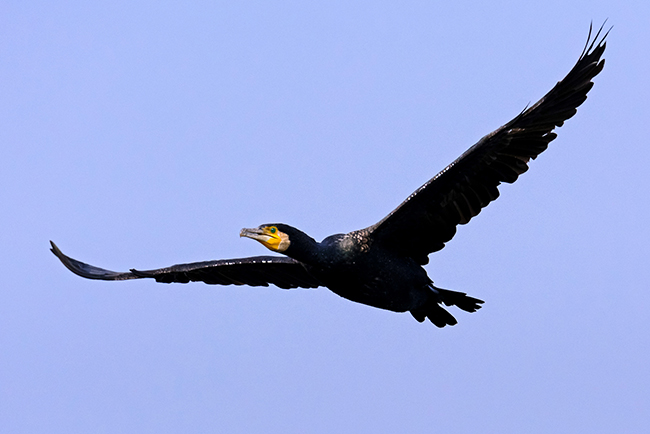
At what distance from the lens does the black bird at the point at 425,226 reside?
8.58 m

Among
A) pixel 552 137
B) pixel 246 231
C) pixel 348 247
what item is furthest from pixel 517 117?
pixel 246 231

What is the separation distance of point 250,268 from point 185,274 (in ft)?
2.41

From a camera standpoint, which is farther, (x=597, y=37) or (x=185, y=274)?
(x=185, y=274)

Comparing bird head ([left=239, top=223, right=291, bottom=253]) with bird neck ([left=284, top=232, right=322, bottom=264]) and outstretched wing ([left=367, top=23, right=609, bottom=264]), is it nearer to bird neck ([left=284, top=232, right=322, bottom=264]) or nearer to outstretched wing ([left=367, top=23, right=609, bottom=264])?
bird neck ([left=284, top=232, right=322, bottom=264])

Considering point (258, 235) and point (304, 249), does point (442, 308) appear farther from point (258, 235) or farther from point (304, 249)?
point (258, 235)

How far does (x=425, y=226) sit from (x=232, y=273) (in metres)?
2.28

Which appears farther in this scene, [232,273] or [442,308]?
[232,273]

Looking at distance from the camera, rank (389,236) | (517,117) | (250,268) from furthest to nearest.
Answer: (250,268), (389,236), (517,117)

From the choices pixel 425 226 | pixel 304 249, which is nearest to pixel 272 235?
pixel 304 249

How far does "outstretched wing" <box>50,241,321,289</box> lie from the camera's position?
10.1m

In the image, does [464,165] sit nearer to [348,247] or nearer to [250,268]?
[348,247]

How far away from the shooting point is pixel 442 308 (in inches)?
378

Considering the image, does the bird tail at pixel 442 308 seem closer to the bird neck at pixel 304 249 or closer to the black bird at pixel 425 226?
the black bird at pixel 425 226

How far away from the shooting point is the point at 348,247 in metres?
8.79
